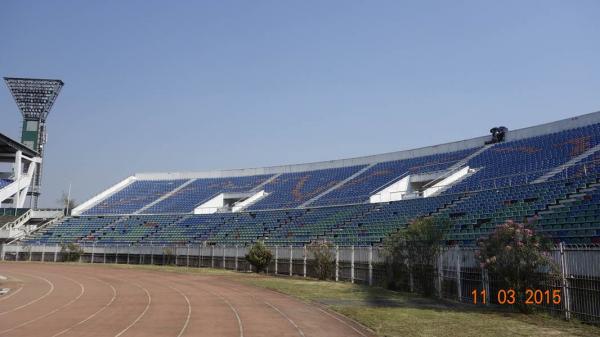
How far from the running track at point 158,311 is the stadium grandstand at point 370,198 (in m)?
12.3

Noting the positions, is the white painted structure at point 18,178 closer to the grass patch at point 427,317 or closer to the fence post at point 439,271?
the grass patch at point 427,317

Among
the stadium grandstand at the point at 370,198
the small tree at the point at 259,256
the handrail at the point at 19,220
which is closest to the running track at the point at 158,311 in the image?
the small tree at the point at 259,256

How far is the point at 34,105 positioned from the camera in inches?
2778

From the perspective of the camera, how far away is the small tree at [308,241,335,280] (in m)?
30.4

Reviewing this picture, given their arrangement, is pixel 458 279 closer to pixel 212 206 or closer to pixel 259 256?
pixel 259 256

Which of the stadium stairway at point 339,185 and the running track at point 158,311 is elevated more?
the stadium stairway at point 339,185

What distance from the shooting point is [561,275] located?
15.0 metres

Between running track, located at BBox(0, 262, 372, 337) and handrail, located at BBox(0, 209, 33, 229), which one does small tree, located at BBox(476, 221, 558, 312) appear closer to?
running track, located at BBox(0, 262, 372, 337)

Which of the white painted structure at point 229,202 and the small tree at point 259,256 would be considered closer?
the small tree at point 259,256

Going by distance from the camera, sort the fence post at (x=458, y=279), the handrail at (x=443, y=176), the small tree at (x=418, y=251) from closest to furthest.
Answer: the fence post at (x=458, y=279) → the small tree at (x=418, y=251) → the handrail at (x=443, y=176)

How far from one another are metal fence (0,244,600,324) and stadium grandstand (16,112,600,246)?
10.4 feet

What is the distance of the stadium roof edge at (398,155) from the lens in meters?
41.4

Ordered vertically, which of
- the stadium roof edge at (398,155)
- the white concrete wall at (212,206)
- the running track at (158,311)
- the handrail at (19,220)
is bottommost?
the running track at (158,311)

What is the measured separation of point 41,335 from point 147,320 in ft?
10.5
